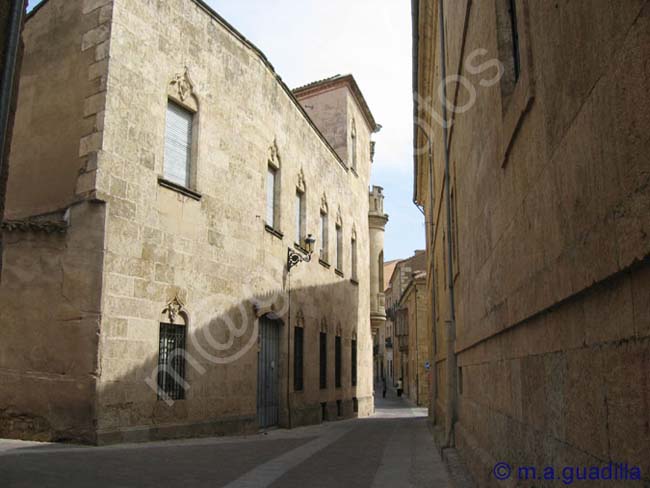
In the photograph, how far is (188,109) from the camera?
12.0 m

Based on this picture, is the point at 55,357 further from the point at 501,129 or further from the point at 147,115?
the point at 501,129

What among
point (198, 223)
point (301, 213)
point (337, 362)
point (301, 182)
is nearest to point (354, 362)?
point (337, 362)

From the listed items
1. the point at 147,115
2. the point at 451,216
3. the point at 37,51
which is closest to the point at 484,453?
the point at 451,216

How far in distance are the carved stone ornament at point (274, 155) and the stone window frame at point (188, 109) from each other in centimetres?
347

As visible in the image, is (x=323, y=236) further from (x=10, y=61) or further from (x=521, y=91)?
(x=521, y=91)

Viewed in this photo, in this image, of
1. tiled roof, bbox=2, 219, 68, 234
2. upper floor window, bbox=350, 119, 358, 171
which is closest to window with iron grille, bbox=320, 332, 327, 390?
upper floor window, bbox=350, 119, 358, 171

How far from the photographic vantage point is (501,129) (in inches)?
168

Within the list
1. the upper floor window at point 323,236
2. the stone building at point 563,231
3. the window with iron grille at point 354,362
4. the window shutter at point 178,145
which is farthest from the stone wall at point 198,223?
the stone building at point 563,231

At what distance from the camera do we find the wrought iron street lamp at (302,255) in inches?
647

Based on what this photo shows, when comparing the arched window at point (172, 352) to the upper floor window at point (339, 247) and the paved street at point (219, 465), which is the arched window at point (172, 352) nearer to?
the paved street at point (219, 465)

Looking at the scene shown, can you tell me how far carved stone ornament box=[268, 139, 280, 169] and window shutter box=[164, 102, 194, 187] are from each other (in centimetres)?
356

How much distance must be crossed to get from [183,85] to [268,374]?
705cm

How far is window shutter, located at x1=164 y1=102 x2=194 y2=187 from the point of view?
11508mm

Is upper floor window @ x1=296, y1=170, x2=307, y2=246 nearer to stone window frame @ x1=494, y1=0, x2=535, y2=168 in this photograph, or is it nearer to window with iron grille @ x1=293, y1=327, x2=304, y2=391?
window with iron grille @ x1=293, y1=327, x2=304, y2=391
